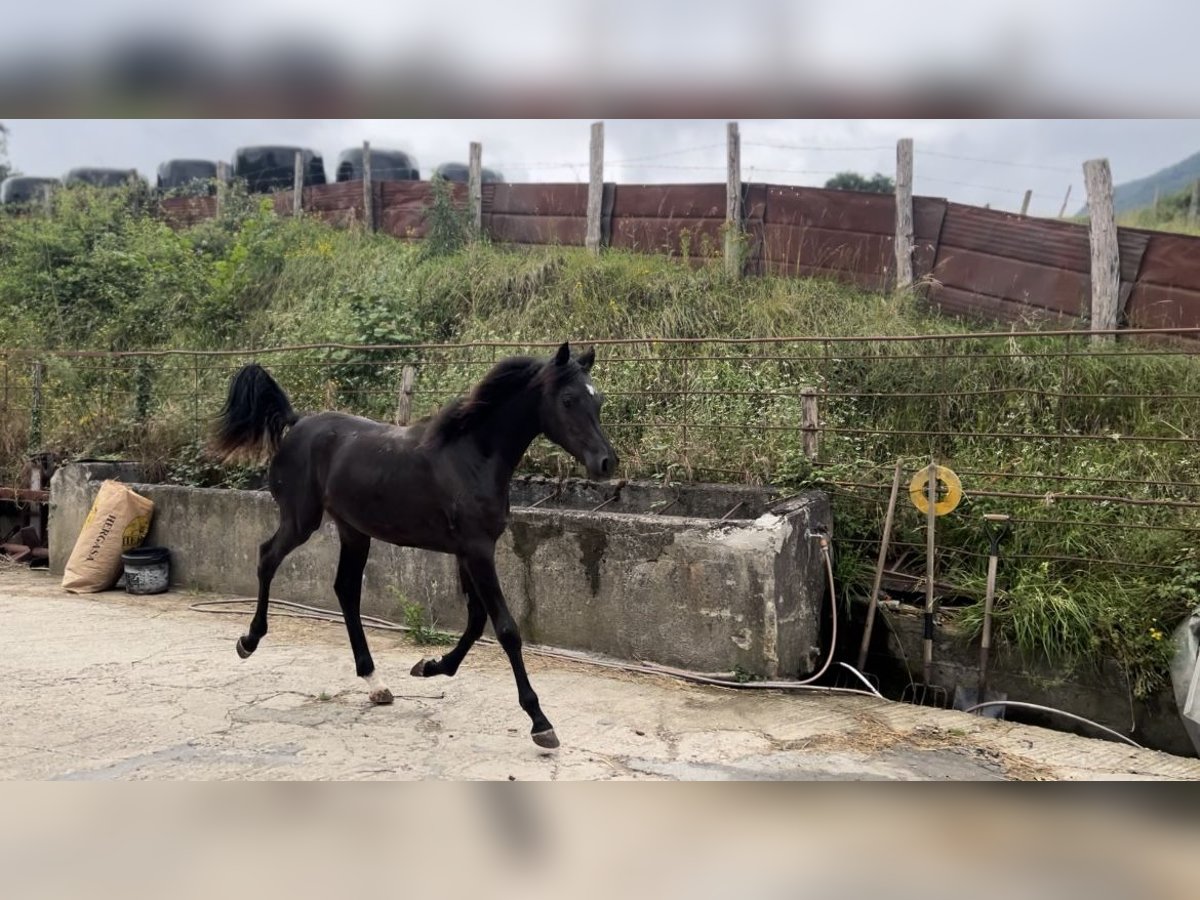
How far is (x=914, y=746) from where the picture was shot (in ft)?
15.7

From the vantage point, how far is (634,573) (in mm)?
6223

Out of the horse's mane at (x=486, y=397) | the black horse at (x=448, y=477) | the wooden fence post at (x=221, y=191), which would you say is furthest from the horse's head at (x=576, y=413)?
the wooden fence post at (x=221, y=191)

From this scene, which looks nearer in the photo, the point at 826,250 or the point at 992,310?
the point at 992,310

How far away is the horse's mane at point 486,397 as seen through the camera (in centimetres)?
470

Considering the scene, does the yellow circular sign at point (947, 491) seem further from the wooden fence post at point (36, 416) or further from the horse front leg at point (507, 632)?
the wooden fence post at point (36, 416)

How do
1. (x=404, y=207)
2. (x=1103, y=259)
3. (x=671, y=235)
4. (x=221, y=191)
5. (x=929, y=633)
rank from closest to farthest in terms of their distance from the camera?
(x=929, y=633)
(x=1103, y=259)
(x=671, y=235)
(x=404, y=207)
(x=221, y=191)

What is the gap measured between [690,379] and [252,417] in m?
4.07

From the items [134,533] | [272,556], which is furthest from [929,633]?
[134,533]

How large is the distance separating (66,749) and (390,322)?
7985 millimetres

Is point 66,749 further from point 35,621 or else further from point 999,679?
point 999,679

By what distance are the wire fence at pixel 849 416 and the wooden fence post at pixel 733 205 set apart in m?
2.25

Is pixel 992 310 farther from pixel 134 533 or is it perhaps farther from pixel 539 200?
pixel 134 533

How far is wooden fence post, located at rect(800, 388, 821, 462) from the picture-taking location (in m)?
6.83

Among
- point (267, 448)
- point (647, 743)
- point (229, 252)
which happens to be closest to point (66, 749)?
point (267, 448)
